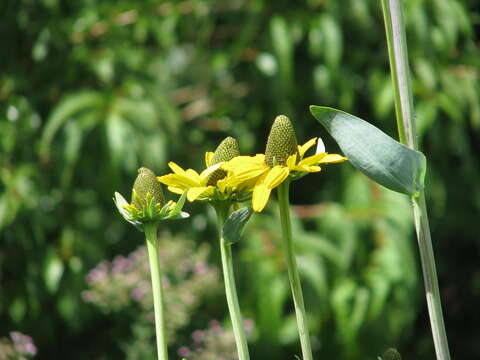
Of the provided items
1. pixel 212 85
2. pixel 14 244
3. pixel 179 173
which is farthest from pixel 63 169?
pixel 179 173

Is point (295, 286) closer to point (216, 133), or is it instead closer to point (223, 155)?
point (223, 155)

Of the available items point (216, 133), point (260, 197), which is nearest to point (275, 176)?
point (260, 197)

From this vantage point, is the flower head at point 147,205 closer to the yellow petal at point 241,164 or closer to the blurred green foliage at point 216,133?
the yellow petal at point 241,164

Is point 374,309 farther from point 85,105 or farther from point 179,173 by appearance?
point 179,173

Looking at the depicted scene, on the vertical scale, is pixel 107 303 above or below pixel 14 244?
below

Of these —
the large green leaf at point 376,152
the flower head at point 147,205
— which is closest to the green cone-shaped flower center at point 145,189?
the flower head at point 147,205

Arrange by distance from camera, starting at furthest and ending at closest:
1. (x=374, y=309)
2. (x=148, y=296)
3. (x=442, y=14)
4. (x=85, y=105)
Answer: (x=442, y=14)
(x=374, y=309)
(x=85, y=105)
(x=148, y=296)

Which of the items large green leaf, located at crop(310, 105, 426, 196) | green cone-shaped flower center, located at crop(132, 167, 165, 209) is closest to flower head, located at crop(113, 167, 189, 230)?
green cone-shaped flower center, located at crop(132, 167, 165, 209)
